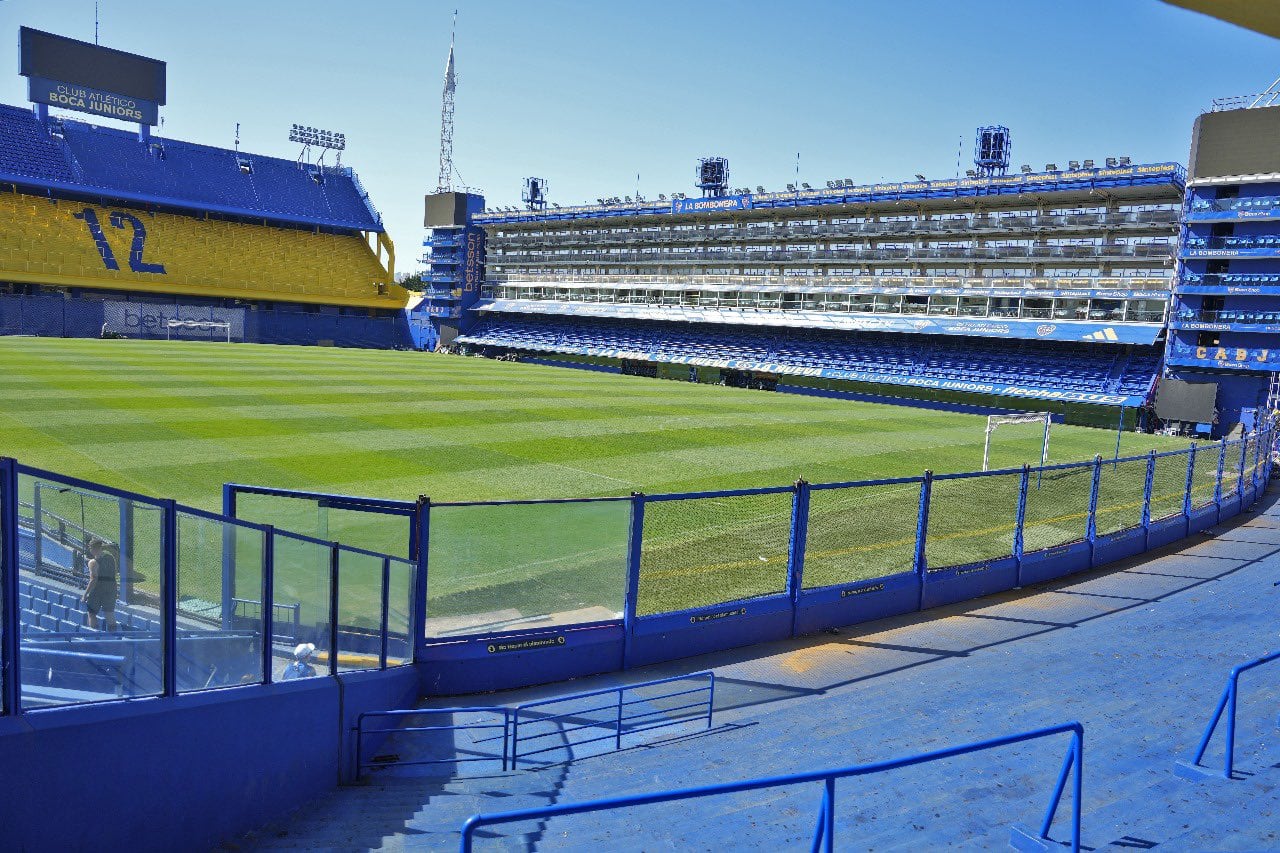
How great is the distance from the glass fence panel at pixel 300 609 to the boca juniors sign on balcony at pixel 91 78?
72508mm

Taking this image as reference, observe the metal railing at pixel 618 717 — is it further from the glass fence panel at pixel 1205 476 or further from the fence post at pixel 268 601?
the glass fence panel at pixel 1205 476

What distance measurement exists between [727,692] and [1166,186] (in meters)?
47.4

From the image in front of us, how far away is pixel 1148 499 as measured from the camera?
14.9 meters

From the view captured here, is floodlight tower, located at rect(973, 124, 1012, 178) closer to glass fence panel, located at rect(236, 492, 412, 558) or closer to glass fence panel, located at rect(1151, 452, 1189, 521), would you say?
glass fence panel, located at rect(1151, 452, 1189, 521)

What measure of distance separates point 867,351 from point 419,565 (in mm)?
50443

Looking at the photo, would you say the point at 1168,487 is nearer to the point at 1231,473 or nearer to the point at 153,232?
the point at 1231,473

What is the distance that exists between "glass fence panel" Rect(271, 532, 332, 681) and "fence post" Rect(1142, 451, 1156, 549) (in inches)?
531

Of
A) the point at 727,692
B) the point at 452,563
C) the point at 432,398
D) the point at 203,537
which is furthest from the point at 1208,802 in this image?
the point at 432,398

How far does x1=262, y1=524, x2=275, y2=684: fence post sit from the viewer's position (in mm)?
6277

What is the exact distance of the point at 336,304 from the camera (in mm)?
73500

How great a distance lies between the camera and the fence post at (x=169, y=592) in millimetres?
5434

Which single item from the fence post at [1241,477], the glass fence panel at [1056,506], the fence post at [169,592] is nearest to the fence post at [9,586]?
the fence post at [169,592]

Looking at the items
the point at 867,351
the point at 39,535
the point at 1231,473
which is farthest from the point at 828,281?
the point at 39,535

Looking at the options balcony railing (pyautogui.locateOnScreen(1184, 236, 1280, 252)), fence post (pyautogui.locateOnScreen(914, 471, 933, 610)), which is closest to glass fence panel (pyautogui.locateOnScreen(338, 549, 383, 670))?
fence post (pyautogui.locateOnScreen(914, 471, 933, 610))
